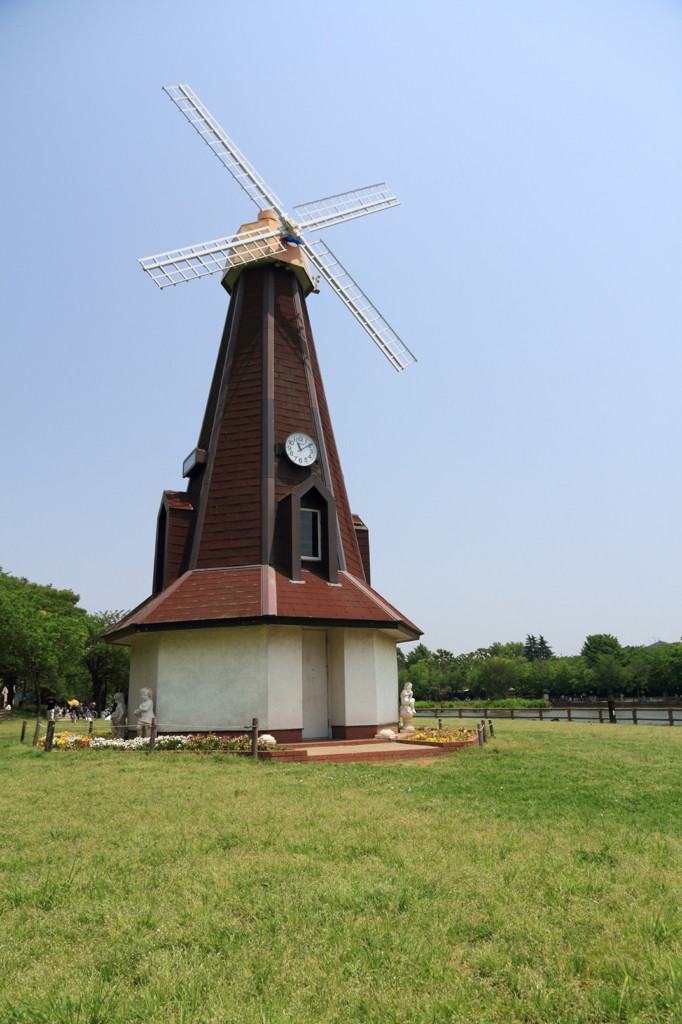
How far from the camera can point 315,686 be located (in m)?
17.7

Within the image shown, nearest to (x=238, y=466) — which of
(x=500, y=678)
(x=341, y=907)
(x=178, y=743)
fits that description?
(x=178, y=743)

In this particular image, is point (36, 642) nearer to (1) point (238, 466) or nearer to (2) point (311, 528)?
(1) point (238, 466)

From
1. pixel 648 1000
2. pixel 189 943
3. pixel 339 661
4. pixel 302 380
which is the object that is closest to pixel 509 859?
pixel 648 1000

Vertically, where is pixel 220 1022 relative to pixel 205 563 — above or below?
below

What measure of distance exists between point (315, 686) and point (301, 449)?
21.5 ft

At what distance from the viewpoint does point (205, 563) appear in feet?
58.6

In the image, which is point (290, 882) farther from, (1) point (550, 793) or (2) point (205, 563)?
(2) point (205, 563)

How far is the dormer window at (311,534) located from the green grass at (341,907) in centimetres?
951

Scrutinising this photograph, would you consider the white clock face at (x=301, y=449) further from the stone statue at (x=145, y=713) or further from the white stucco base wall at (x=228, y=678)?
the stone statue at (x=145, y=713)

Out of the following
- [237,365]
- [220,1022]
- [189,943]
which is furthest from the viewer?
[237,365]

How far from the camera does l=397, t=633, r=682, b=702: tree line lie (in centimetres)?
8012

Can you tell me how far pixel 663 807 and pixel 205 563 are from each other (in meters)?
12.5

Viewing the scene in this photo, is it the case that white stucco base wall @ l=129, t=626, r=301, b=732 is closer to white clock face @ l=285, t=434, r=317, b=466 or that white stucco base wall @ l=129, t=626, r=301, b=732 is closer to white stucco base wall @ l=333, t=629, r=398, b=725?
white stucco base wall @ l=333, t=629, r=398, b=725

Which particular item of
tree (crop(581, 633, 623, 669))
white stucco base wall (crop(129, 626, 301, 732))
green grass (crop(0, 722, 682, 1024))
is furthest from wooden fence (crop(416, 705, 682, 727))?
tree (crop(581, 633, 623, 669))
